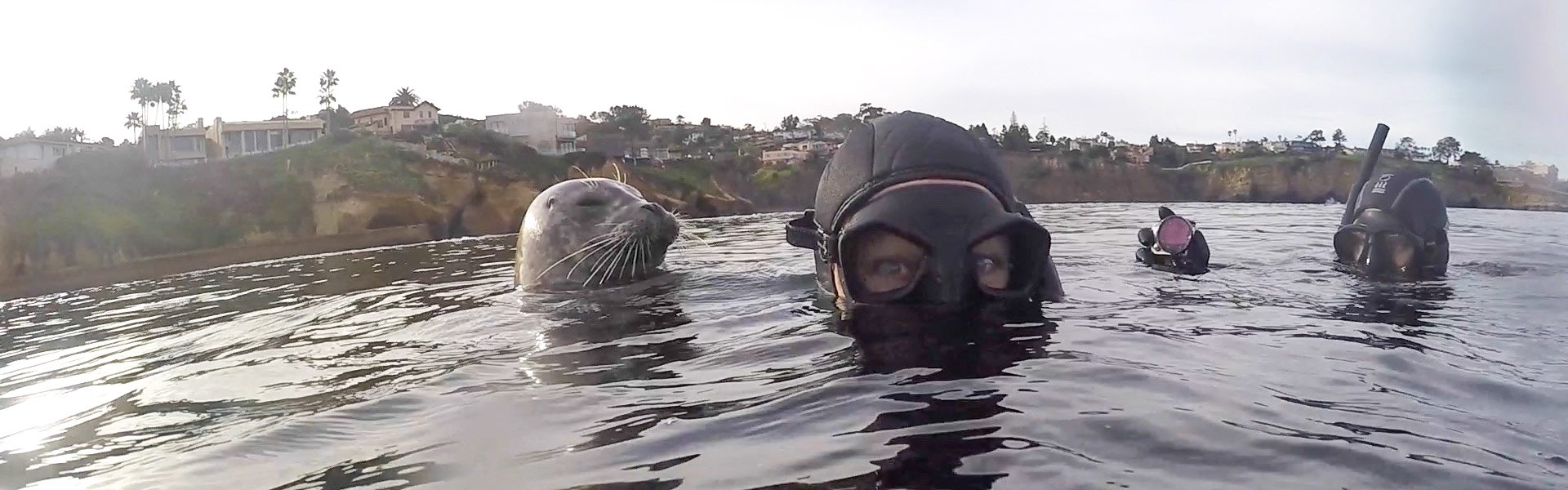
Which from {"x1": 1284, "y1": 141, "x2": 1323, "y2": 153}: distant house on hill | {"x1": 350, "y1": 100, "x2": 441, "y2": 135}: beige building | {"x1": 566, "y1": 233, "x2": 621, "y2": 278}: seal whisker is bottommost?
{"x1": 566, "y1": 233, "x2": 621, "y2": 278}: seal whisker

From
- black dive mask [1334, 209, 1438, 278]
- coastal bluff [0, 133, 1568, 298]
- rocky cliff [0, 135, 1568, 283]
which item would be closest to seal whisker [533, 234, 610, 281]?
black dive mask [1334, 209, 1438, 278]

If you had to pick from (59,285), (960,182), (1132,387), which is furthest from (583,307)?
(59,285)

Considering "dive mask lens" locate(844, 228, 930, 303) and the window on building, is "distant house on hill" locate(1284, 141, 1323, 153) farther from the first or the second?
the window on building

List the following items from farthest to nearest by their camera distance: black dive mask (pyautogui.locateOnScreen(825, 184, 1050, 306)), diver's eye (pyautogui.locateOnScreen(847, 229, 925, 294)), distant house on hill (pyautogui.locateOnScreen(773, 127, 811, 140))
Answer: distant house on hill (pyautogui.locateOnScreen(773, 127, 811, 140)), diver's eye (pyautogui.locateOnScreen(847, 229, 925, 294)), black dive mask (pyautogui.locateOnScreen(825, 184, 1050, 306))

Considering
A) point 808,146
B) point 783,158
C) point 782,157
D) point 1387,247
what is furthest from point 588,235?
point 782,157

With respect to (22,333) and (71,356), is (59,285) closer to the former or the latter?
(22,333)

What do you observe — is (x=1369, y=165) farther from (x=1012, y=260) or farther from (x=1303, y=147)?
(x=1303, y=147)

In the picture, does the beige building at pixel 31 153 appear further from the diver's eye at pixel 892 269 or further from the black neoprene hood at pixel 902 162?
the diver's eye at pixel 892 269
